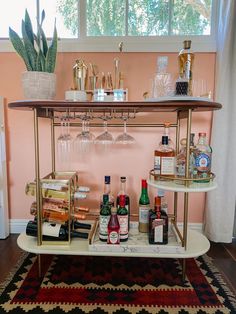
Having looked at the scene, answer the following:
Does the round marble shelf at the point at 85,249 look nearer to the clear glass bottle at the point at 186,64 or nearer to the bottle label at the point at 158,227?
the bottle label at the point at 158,227

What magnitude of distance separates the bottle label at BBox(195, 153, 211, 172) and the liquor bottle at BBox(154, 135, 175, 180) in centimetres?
13

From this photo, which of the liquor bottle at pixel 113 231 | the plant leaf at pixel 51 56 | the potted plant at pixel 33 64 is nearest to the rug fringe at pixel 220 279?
the liquor bottle at pixel 113 231

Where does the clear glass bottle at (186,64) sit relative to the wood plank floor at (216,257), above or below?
above

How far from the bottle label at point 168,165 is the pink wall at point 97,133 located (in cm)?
57

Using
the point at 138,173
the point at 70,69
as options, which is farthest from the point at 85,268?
the point at 70,69

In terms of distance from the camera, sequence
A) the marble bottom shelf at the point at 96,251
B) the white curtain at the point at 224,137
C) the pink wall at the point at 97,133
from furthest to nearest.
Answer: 1. the pink wall at the point at 97,133
2. the white curtain at the point at 224,137
3. the marble bottom shelf at the point at 96,251

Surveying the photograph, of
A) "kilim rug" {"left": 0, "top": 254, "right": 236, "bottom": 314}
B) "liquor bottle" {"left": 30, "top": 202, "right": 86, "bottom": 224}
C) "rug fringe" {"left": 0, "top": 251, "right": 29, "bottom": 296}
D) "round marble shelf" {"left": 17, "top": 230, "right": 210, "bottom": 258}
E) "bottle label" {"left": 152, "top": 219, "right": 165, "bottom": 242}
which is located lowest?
"rug fringe" {"left": 0, "top": 251, "right": 29, "bottom": 296}

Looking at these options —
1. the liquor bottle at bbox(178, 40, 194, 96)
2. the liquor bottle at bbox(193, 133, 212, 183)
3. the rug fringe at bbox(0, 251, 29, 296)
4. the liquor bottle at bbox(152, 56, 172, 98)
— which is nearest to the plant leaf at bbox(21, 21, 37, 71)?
the liquor bottle at bbox(152, 56, 172, 98)

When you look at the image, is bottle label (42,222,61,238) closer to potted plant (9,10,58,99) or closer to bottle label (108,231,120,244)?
bottle label (108,231,120,244)

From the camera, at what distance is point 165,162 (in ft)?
4.35

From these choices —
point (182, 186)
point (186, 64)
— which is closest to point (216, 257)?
point (182, 186)

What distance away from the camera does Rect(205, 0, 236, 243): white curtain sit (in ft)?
5.38

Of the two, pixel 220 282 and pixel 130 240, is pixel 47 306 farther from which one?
pixel 220 282

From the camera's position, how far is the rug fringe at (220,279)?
50.2 inches
